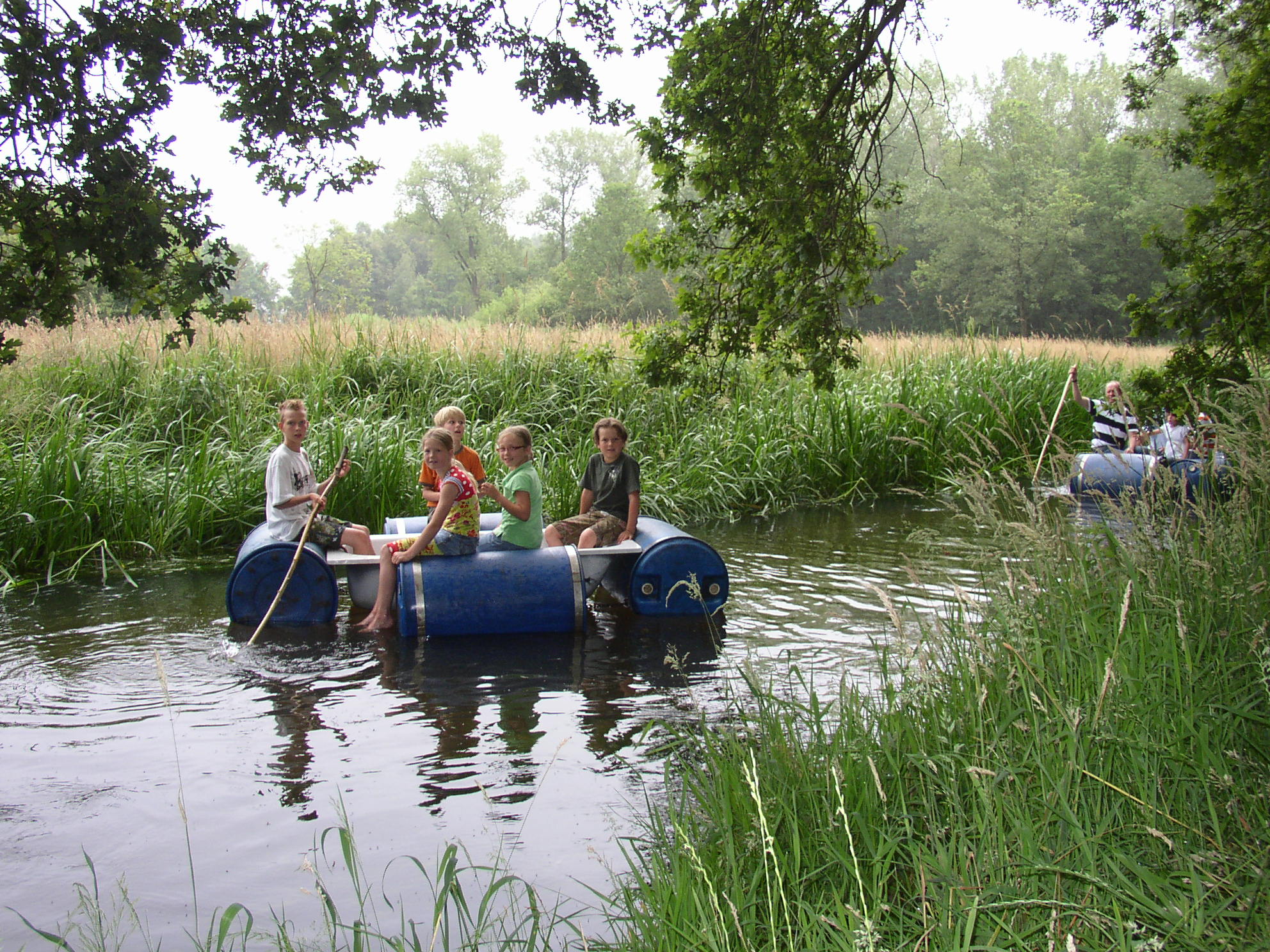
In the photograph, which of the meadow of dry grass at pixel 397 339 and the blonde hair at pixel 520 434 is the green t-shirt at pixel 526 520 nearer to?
the blonde hair at pixel 520 434

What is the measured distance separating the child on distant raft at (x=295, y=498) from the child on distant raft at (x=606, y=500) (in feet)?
4.76

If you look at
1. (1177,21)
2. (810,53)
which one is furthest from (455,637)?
(1177,21)

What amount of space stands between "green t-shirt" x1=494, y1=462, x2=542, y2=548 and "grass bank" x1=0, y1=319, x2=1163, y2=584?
1.30m

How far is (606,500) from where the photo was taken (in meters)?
7.27

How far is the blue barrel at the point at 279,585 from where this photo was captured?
6.28 metres

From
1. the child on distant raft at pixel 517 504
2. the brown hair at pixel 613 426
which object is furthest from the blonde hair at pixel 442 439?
the brown hair at pixel 613 426

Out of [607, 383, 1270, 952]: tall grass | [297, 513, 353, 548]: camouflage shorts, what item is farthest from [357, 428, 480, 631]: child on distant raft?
[607, 383, 1270, 952]: tall grass

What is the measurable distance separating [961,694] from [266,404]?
8.92 m

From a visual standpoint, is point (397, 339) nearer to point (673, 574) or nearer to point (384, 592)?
point (384, 592)

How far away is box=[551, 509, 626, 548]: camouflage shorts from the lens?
23.1 ft

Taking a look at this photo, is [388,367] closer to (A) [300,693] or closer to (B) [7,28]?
(A) [300,693]

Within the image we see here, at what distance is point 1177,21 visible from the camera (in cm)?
839

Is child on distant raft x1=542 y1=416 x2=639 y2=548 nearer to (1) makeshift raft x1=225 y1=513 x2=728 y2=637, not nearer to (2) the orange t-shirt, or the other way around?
(1) makeshift raft x1=225 y1=513 x2=728 y2=637

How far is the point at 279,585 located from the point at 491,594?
1.40 m
